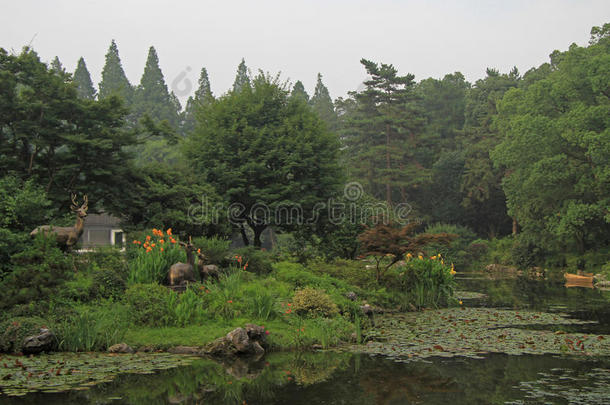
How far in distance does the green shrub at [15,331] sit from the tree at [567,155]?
31290 millimetres

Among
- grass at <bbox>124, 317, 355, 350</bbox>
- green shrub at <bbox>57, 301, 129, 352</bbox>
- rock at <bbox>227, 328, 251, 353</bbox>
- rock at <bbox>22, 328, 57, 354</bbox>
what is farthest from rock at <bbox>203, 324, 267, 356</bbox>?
rock at <bbox>22, 328, 57, 354</bbox>

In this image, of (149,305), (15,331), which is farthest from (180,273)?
(15,331)

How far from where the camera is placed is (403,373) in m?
10.2

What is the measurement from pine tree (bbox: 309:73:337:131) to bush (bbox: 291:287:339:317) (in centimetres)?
6423

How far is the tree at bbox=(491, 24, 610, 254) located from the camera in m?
33.5

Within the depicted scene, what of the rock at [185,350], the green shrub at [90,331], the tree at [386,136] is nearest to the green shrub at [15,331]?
the green shrub at [90,331]

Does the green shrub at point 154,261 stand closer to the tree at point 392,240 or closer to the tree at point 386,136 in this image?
the tree at point 392,240

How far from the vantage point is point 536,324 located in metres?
15.6

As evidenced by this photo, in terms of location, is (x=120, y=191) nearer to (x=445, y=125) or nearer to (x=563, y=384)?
(x=563, y=384)

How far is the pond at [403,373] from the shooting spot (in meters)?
8.64

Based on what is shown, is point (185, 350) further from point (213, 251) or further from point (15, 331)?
point (213, 251)

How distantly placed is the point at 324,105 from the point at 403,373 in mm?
76187

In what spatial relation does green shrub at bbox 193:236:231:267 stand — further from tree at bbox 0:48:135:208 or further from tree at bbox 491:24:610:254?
tree at bbox 491:24:610:254

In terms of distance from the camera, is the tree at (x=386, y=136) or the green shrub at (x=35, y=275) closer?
the green shrub at (x=35, y=275)
